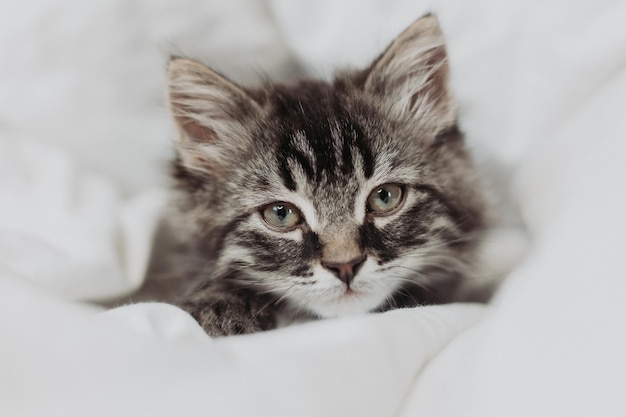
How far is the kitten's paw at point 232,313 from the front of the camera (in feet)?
4.10

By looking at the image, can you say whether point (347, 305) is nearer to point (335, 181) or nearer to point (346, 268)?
point (346, 268)

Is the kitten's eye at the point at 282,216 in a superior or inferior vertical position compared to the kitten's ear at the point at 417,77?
inferior

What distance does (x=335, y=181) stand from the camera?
1.30m

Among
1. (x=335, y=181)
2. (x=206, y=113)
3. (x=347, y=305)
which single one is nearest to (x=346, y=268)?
(x=347, y=305)

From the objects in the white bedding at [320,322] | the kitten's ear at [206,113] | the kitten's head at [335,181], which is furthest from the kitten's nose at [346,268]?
the kitten's ear at [206,113]

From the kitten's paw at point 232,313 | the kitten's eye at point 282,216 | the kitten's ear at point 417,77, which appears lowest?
the kitten's paw at point 232,313

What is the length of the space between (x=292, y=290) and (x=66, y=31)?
3.09 ft

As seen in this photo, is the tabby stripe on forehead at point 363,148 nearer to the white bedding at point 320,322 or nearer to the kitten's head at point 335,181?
the kitten's head at point 335,181

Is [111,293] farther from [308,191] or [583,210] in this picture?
[583,210]

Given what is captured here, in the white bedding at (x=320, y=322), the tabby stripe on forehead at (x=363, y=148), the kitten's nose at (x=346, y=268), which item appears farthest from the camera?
the tabby stripe on forehead at (x=363, y=148)

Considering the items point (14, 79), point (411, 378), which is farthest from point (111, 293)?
point (411, 378)

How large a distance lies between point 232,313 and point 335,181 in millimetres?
350

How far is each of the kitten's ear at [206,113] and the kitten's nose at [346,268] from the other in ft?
1.25

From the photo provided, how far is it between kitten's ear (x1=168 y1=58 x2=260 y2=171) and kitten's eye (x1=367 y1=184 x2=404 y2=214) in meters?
0.32
